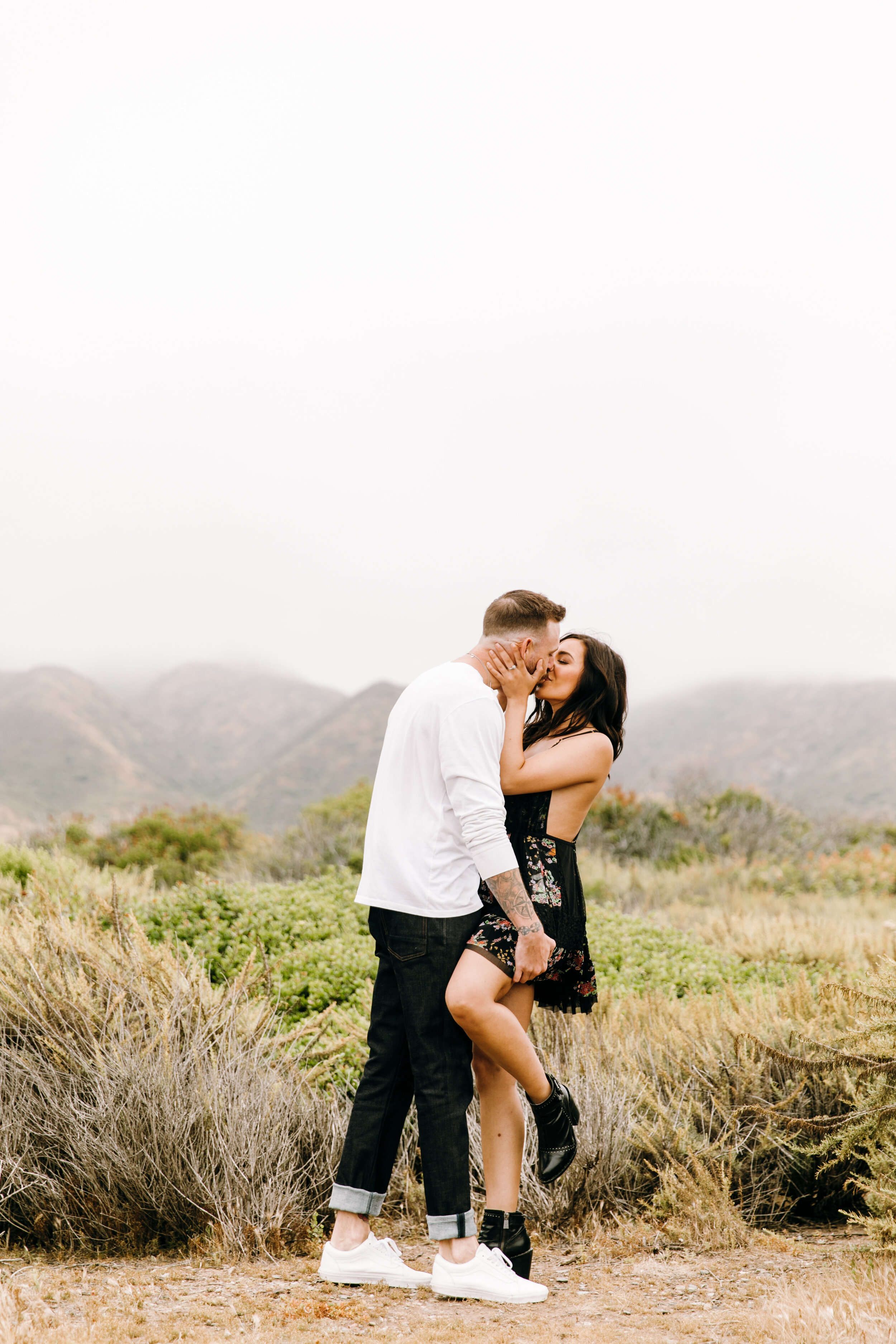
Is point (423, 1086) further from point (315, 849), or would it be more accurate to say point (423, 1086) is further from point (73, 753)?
point (73, 753)

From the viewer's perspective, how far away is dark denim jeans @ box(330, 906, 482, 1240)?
329cm

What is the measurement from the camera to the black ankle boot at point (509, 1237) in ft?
11.0

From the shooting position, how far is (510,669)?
3.60 m

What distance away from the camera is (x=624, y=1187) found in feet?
14.5

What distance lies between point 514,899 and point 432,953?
13.0 inches

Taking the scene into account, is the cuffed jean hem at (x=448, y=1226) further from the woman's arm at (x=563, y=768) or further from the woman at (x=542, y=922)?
the woman's arm at (x=563, y=768)

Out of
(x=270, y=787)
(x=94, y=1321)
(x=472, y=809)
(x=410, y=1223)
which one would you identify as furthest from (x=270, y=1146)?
Answer: (x=270, y=787)

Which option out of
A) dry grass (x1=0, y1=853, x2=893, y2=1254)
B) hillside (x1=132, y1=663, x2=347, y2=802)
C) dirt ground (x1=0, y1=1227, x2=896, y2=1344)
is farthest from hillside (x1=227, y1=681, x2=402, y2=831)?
dirt ground (x1=0, y1=1227, x2=896, y2=1344)

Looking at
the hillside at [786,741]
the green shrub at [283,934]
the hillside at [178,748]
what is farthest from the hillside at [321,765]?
the green shrub at [283,934]

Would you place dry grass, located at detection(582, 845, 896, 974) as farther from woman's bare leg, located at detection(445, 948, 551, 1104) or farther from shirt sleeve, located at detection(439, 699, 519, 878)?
shirt sleeve, located at detection(439, 699, 519, 878)

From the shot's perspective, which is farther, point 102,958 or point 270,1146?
point 102,958

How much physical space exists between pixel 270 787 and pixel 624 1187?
64.4m

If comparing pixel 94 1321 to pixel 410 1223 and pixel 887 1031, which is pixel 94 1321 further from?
pixel 887 1031

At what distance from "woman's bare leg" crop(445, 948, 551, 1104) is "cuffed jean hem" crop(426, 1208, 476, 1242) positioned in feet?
1.52
